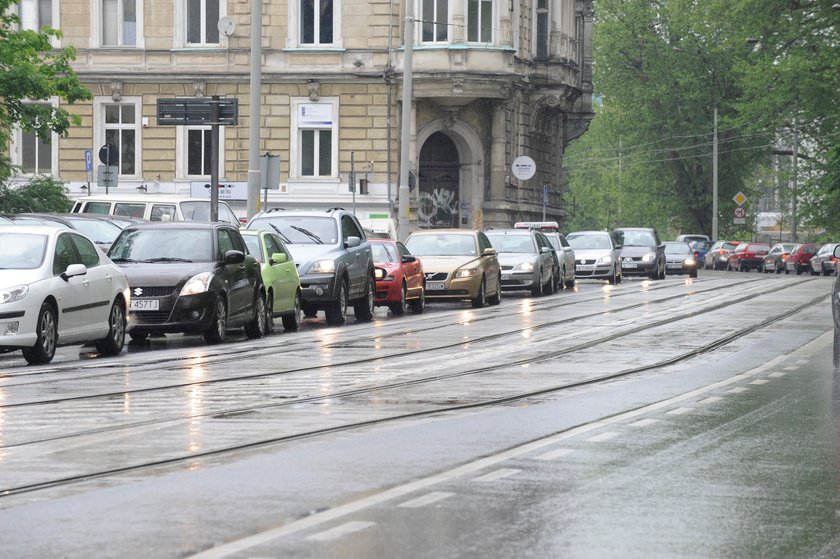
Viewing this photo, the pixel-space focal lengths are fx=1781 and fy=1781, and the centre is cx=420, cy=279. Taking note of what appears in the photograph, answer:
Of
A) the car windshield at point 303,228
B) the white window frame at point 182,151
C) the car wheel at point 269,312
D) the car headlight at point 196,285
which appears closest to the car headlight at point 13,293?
the car headlight at point 196,285

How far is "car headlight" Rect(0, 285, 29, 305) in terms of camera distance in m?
17.6

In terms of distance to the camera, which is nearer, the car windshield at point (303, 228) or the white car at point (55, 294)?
the white car at point (55, 294)

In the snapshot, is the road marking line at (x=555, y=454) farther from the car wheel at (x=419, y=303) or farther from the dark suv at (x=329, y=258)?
the car wheel at (x=419, y=303)

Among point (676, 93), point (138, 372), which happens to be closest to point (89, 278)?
point (138, 372)

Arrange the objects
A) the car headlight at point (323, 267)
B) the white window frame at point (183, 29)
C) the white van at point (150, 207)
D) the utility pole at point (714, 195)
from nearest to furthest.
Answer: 1. the car headlight at point (323, 267)
2. the white van at point (150, 207)
3. the white window frame at point (183, 29)
4. the utility pole at point (714, 195)

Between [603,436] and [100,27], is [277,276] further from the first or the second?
[100,27]

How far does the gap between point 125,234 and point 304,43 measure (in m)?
33.9

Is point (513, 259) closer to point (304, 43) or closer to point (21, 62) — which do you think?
point (21, 62)

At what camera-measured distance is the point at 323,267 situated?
2709 centimetres

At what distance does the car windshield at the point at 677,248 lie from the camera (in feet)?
207

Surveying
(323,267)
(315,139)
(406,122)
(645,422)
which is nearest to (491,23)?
(315,139)

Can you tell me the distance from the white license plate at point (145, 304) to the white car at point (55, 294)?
108 centimetres

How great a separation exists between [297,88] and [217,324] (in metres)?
34.4

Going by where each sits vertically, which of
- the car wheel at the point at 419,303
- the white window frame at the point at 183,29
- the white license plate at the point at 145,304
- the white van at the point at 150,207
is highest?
the white window frame at the point at 183,29
